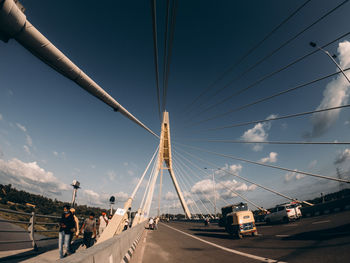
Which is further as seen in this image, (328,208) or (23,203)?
(23,203)

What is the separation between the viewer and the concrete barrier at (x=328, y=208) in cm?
1694

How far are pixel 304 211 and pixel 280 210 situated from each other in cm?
480

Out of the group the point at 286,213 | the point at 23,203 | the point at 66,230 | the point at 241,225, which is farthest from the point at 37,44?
the point at 23,203

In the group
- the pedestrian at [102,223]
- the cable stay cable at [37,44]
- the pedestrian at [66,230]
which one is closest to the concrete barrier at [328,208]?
the pedestrian at [102,223]

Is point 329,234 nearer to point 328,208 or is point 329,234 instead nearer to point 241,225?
point 241,225

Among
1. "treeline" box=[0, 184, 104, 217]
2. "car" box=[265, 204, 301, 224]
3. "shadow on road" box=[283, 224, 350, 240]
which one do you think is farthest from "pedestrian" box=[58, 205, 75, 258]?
"treeline" box=[0, 184, 104, 217]

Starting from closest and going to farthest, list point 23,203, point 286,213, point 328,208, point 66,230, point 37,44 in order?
point 37,44, point 66,230, point 286,213, point 328,208, point 23,203

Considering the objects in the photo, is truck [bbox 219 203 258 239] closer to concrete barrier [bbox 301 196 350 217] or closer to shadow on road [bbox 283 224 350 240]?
shadow on road [bbox 283 224 350 240]

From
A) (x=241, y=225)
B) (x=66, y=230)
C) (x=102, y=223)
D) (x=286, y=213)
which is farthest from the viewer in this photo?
(x=286, y=213)

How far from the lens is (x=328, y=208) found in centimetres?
1800

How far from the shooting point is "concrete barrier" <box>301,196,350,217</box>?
1694 centimetres

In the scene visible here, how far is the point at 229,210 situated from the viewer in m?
15.4

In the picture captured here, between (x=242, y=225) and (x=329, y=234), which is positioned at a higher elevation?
(x=329, y=234)

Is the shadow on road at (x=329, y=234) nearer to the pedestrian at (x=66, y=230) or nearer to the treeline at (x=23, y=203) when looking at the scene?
the pedestrian at (x=66, y=230)
